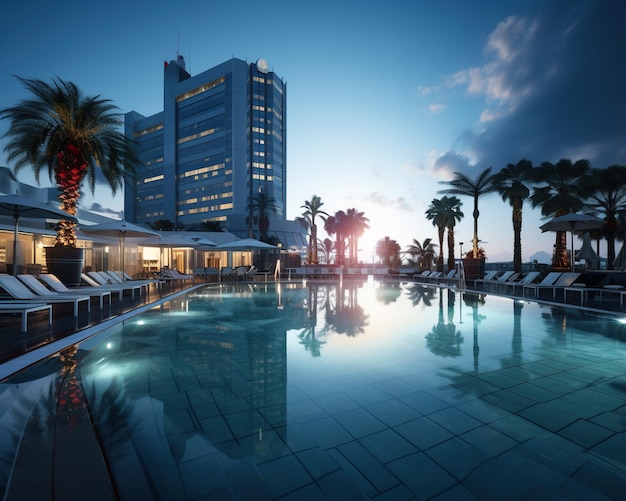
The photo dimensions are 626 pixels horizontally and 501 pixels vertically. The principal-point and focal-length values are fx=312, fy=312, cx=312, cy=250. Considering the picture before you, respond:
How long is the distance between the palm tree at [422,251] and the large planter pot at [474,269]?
18.0 metres

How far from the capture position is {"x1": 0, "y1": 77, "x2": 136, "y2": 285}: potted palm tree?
35.0ft

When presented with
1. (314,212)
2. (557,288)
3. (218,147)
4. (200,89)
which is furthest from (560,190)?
(200,89)

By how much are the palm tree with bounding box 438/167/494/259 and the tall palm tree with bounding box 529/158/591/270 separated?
9.14 feet

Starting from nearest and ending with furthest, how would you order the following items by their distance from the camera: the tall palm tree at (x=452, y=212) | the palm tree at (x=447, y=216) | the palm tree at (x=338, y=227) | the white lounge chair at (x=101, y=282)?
the white lounge chair at (x=101, y=282) < the palm tree at (x=447, y=216) < the tall palm tree at (x=452, y=212) < the palm tree at (x=338, y=227)

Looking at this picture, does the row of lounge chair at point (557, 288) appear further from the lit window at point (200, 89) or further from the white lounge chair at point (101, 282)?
the lit window at point (200, 89)

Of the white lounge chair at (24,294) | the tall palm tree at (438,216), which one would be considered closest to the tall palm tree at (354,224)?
the tall palm tree at (438,216)

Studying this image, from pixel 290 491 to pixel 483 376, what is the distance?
118 inches

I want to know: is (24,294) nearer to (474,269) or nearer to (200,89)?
(474,269)

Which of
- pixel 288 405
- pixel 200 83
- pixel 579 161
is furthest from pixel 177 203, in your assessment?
pixel 288 405

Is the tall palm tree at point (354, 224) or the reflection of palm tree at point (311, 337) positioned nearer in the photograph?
the reflection of palm tree at point (311, 337)

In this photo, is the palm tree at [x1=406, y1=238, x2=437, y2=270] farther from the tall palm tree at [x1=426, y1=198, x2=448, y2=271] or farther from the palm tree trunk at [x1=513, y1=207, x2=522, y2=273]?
the palm tree trunk at [x1=513, y1=207, x2=522, y2=273]

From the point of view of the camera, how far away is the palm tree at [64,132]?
35.1ft

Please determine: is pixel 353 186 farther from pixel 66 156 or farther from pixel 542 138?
pixel 66 156

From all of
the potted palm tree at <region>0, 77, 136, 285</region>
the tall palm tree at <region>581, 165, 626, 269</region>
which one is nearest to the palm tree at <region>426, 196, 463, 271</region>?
the tall palm tree at <region>581, 165, 626, 269</region>
